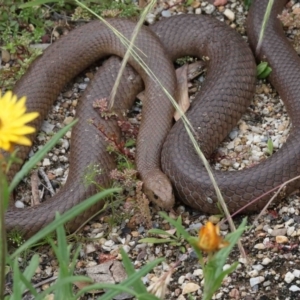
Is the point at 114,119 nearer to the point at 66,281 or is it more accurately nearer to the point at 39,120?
the point at 39,120

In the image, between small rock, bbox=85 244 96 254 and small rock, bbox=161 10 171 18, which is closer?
small rock, bbox=85 244 96 254

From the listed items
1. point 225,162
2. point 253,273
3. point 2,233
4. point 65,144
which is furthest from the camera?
point 65,144

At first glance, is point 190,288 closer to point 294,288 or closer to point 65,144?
point 294,288

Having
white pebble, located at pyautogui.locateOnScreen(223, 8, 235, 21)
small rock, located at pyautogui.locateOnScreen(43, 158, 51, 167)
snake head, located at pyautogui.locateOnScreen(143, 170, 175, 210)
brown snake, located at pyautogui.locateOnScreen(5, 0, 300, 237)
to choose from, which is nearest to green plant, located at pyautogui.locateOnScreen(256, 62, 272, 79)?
brown snake, located at pyautogui.locateOnScreen(5, 0, 300, 237)

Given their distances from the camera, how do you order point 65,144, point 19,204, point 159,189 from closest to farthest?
1. point 159,189
2. point 19,204
3. point 65,144

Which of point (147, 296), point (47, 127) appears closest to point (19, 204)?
point (47, 127)

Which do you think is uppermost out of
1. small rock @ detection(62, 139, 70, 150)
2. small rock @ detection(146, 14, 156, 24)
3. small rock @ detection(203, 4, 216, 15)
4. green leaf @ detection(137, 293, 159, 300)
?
small rock @ detection(203, 4, 216, 15)

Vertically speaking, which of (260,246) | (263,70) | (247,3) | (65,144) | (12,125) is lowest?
(260,246)

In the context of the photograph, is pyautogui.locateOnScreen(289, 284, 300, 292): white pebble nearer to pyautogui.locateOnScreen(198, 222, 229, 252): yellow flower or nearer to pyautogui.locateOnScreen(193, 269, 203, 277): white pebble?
pyautogui.locateOnScreen(193, 269, 203, 277): white pebble
